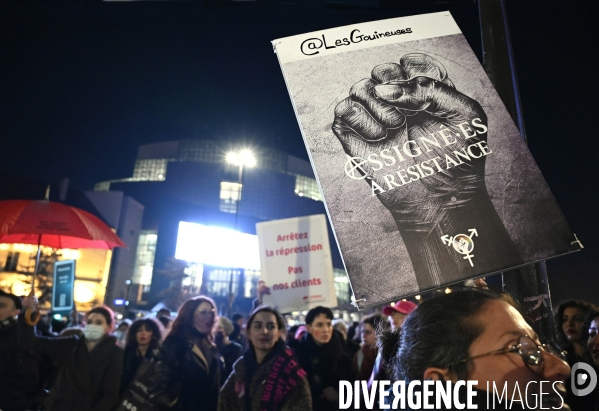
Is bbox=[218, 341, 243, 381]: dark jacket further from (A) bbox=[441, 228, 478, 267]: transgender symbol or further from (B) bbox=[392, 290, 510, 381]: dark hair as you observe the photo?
(A) bbox=[441, 228, 478, 267]: transgender symbol

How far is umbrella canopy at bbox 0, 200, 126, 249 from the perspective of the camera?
6.04 m

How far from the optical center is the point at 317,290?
5988 millimetres

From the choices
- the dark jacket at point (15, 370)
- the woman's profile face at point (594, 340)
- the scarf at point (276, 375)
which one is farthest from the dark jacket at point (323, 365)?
the dark jacket at point (15, 370)

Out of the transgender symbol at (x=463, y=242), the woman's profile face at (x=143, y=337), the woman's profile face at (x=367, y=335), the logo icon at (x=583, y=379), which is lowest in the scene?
the woman's profile face at (x=143, y=337)

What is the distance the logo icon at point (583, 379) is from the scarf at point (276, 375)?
2581 millimetres

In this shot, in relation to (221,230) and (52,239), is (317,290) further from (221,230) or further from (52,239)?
(221,230)

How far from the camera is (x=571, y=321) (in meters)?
4.36

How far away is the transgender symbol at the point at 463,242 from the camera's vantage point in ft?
5.01

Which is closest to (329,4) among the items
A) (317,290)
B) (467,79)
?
(467,79)

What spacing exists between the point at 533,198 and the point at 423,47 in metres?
0.79

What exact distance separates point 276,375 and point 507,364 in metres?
3.03

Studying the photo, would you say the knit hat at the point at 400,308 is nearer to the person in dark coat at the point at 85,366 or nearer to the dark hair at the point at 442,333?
the person in dark coat at the point at 85,366

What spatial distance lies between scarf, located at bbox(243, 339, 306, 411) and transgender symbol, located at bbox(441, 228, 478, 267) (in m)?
3.08

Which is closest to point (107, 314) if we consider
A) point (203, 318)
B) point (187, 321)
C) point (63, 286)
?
point (187, 321)
